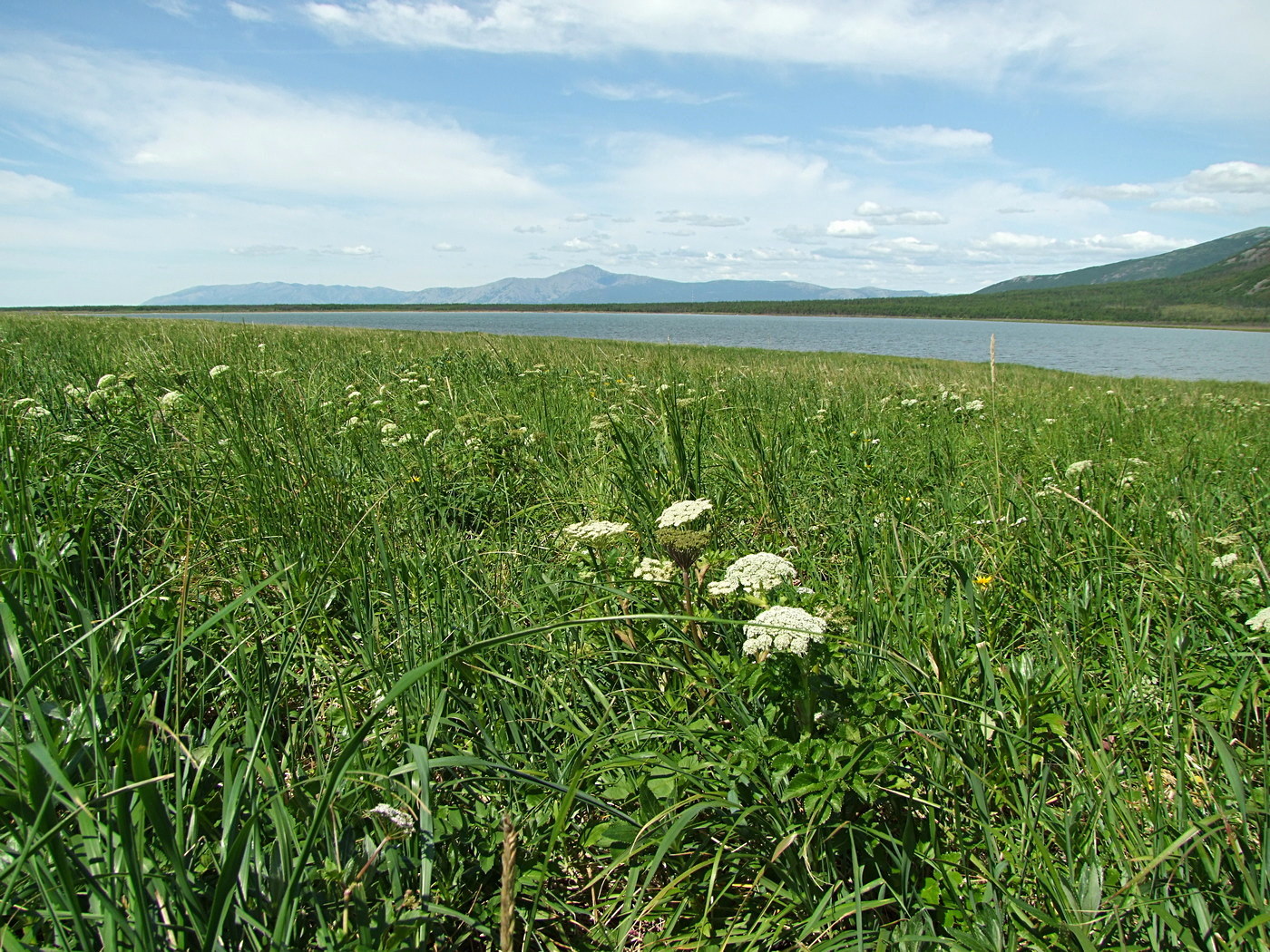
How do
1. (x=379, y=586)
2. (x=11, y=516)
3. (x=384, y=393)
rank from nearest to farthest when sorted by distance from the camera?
(x=11, y=516) < (x=379, y=586) < (x=384, y=393)

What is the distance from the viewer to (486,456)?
12.9 feet

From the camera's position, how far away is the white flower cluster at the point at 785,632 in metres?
1.42

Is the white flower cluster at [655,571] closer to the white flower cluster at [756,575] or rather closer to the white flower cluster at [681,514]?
the white flower cluster at [681,514]

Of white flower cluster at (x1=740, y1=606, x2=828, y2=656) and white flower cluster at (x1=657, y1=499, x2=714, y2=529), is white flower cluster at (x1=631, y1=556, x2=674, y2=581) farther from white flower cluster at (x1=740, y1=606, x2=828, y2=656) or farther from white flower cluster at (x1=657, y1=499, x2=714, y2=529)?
white flower cluster at (x1=740, y1=606, x2=828, y2=656)

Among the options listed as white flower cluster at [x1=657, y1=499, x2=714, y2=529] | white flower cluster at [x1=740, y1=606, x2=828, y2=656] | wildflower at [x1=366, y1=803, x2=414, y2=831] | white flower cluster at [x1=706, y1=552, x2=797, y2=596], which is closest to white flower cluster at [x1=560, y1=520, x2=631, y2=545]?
white flower cluster at [x1=657, y1=499, x2=714, y2=529]

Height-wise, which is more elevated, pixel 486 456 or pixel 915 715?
pixel 486 456

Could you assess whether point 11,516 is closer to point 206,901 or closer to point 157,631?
point 157,631

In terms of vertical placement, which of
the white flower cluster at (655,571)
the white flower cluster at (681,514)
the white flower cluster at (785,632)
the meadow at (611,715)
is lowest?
the meadow at (611,715)

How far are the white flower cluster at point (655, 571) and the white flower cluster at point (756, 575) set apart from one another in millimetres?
216

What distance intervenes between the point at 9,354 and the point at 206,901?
826cm

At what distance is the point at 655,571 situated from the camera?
197 centimetres

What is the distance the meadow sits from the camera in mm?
1195

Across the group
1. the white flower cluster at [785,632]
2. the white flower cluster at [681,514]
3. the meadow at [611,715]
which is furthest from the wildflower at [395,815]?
the white flower cluster at [681,514]

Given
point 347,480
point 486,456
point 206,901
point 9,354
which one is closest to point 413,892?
point 206,901
